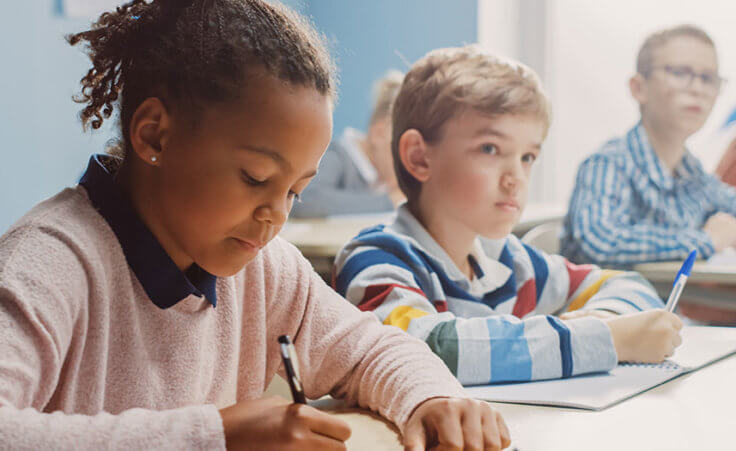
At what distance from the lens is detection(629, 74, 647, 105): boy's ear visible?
2076 mm

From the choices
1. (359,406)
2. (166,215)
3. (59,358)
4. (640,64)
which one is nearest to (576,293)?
(359,406)

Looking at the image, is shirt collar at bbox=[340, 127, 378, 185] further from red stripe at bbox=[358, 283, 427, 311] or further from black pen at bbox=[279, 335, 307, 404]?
black pen at bbox=[279, 335, 307, 404]

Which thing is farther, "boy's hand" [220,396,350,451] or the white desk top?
the white desk top

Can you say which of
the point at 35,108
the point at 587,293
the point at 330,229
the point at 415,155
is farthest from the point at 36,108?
the point at 587,293

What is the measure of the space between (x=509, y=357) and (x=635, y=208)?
1231 mm

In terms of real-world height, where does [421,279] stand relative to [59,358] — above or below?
below

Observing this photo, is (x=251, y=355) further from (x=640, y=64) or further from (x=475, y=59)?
(x=640, y=64)

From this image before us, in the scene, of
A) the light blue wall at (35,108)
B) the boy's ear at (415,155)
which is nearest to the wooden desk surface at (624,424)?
the boy's ear at (415,155)

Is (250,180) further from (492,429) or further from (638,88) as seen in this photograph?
(638,88)

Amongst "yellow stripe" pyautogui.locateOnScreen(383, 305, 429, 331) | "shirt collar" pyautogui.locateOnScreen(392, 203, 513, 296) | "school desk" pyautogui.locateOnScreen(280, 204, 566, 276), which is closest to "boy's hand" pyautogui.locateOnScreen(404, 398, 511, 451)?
"yellow stripe" pyautogui.locateOnScreen(383, 305, 429, 331)

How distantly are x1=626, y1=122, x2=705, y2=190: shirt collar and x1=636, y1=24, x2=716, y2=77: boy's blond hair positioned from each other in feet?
0.57

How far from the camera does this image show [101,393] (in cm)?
59

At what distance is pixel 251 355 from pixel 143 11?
14.0 inches

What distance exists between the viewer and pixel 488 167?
1042mm
